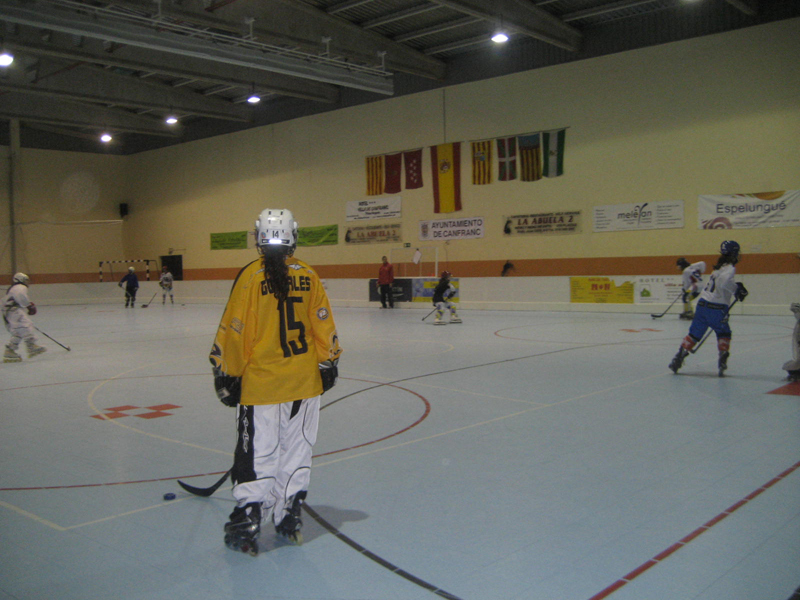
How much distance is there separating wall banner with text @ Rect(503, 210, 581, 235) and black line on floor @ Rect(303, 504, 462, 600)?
59.5 ft

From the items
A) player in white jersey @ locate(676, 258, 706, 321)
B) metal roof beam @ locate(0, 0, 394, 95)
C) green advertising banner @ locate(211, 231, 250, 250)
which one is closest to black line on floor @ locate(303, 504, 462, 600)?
player in white jersey @ locate(676, 258, 706, 321)

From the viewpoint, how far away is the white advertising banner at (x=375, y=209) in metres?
24.7

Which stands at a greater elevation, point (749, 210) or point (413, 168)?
point (413, 168)

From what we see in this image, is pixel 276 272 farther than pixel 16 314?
No

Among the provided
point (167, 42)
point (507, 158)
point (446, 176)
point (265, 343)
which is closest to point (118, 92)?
point (167, 42)

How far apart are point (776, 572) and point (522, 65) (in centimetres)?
2040

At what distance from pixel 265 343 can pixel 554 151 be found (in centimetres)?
1885

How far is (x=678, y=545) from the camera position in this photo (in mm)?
3441

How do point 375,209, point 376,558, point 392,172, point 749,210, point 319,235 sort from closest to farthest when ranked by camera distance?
point 376,558 < point 749,210 < point 392,172 < point 375,209 < point 319,235

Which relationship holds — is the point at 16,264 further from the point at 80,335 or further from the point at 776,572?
the point at 776,572

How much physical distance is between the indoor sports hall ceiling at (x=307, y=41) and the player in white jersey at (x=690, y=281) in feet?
Answer: 22.8

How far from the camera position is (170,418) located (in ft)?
22.4

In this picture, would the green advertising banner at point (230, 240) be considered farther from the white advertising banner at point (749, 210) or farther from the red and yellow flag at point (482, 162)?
the white advertising banner at point (749, 210)

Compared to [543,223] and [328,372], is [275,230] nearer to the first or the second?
[328,372]
